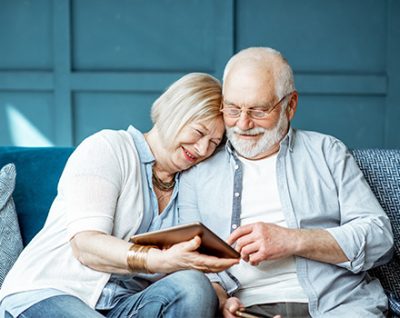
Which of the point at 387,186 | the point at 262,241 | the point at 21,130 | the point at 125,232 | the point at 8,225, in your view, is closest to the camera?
the point at 262,241

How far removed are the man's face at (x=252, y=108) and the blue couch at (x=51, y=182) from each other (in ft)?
1.43

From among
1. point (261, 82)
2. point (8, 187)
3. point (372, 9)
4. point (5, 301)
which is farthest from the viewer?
point (372, 9)

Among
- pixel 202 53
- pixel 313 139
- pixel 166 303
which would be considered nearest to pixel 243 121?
pixel 313 139

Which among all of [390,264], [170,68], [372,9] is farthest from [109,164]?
[372,9]

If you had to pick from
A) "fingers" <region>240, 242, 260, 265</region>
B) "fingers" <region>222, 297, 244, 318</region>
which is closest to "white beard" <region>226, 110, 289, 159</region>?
"fingers" <region>240, 242, 260, 265</region>

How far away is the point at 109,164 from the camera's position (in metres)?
2.29

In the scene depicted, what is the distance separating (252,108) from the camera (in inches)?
94.3

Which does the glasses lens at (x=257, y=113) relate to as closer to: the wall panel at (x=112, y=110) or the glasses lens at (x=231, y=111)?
the glasses lens at (x=231, y=111)

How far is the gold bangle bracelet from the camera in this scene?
2129mm

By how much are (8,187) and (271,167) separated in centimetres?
88

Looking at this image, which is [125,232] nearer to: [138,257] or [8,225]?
[138,257]

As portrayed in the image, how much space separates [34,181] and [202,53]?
1.85 meters

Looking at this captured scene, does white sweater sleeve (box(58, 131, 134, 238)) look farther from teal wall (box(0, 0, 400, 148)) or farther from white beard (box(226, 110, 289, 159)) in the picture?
teal wall (box(0, 0, 400, 148))

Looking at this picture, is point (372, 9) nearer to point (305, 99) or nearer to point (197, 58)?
point (305, 99)
